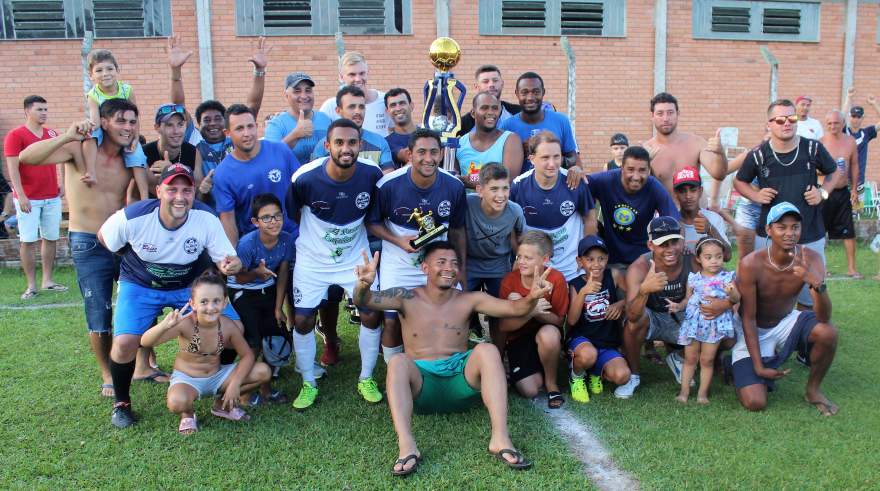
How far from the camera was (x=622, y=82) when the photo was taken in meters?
14.3

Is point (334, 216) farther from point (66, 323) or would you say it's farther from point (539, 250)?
point (66, 323)

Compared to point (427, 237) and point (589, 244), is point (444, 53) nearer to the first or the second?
point (427, 237)

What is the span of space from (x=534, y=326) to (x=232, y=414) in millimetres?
2209

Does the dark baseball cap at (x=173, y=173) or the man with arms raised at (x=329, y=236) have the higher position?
the dark baseball cap at (x=173, y=173)

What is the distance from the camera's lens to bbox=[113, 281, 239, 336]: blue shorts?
4732mm

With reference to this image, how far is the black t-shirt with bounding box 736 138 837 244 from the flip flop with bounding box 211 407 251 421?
4554mm

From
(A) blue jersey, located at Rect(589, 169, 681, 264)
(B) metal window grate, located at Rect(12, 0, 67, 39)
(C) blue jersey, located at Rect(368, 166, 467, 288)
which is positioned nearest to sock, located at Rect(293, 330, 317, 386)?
(C) blue jersey, located at Rect(368, 166, 467, 288)

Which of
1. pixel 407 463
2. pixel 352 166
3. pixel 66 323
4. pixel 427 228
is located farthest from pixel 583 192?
pixel 66 323

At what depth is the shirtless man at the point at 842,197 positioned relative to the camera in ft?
28.3

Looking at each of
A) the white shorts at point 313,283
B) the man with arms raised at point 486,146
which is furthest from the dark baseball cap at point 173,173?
the man with arms raised at point 486,146

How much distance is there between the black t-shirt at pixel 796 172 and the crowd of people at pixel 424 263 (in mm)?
18

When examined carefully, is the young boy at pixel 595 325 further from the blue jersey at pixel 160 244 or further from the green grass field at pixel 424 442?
the blue jersey at pixel 160 244

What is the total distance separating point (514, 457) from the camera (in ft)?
12.9

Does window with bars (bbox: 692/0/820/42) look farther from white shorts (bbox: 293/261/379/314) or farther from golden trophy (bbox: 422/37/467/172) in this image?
white shorts (bbox: 293/261/379/314)
